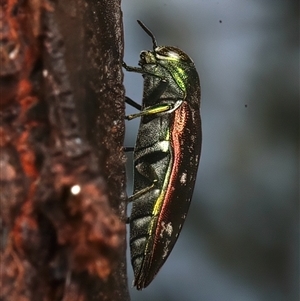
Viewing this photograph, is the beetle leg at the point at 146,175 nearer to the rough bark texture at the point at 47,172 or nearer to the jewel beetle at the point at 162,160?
the jewel beetle at the point at 162,160

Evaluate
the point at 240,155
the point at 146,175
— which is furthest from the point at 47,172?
the point at 240,155

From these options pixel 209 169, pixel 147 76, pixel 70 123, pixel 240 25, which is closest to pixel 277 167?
pixel 209 169

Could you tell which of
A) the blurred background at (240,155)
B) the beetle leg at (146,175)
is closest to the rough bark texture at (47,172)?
the beetle leg at (146,175)

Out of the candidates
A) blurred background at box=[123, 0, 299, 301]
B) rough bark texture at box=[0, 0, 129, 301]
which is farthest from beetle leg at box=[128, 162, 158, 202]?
blurred background at box=[123, 0, 299, 301]

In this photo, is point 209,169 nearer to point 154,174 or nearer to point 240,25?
point 240,25

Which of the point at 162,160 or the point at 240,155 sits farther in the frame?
the point at 240,155

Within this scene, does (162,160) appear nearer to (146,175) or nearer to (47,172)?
(146,175)
